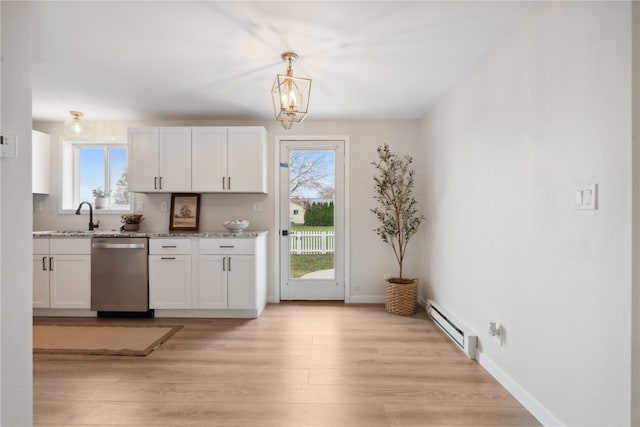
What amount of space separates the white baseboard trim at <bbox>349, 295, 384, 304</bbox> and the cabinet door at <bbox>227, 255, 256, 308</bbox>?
52.1 inches

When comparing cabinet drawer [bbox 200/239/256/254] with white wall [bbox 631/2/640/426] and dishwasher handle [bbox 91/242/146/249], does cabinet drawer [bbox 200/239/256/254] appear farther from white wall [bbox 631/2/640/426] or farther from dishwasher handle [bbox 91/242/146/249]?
white wall [bbox 631/2/640/426]

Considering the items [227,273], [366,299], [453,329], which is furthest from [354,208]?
[453,329]

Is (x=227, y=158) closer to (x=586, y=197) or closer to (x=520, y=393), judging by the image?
(x=586, y=197)

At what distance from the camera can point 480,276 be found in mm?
2510

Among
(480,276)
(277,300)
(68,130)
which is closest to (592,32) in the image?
(480,276)

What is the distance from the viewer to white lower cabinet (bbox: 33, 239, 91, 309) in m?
3.56

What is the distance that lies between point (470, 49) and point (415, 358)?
240 cm

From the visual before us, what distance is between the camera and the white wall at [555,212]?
1.34 metres

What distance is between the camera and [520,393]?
6.48 ft

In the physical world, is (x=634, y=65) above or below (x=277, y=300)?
above

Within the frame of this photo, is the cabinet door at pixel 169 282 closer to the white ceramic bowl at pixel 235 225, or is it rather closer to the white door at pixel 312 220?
the white ceramic bowl at pixel 235 225

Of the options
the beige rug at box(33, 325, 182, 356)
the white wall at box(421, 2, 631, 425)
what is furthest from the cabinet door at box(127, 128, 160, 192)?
the white wall at box(421, 2, 631, 425)

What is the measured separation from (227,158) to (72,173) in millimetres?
2244

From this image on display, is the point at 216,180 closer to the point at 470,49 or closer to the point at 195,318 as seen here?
the point at 195,318
